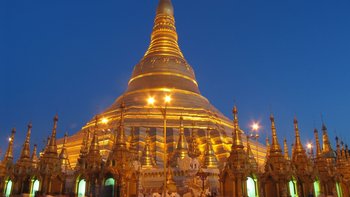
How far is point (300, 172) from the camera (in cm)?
Result: 2014

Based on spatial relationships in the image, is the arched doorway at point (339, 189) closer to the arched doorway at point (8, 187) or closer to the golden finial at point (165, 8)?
the arched doorway at point (8, 187)

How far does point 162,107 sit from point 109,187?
20.8 metres

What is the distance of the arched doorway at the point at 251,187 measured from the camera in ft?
60.5

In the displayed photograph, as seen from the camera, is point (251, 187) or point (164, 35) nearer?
point (251, 187)

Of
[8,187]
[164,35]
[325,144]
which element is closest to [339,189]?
[325,144]

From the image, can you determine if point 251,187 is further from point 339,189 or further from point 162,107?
point 162,107

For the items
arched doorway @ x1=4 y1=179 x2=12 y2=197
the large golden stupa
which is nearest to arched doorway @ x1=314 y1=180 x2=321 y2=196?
the large golden stupa

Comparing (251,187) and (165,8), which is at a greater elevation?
(165,8)

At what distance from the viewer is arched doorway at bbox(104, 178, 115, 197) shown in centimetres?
1802

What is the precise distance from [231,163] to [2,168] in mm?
15524

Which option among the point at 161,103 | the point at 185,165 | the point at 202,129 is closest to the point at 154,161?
the point at 185,165

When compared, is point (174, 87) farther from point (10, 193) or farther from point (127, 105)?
point (10, 193)

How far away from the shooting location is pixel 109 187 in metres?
18.2

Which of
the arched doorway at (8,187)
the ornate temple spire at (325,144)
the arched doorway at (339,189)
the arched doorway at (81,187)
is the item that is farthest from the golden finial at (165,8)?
the arched doorway at (81,187)
